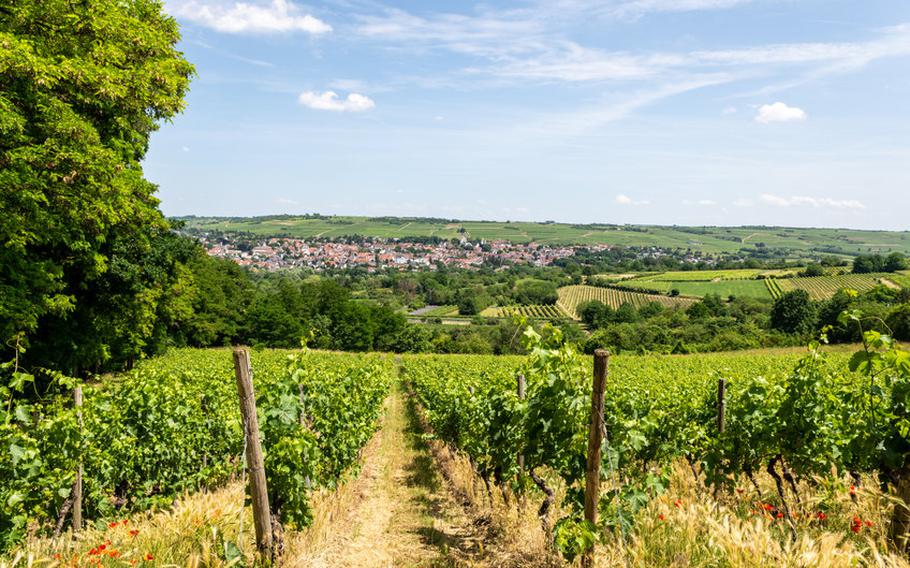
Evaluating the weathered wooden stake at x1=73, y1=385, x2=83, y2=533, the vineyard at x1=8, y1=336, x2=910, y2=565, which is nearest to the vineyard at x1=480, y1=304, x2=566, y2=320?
the vineyard at x1=8, y1=336, x2=910, y2=565

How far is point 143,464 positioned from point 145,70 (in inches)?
359

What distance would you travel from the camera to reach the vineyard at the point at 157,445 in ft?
16.3

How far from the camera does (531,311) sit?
9375 centimetres

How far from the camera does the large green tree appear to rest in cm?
917

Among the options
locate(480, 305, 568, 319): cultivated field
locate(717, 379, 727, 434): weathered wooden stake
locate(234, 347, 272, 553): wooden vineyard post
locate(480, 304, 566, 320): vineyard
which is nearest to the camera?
locate(234, 347, 272, 553): wooden vineyard post

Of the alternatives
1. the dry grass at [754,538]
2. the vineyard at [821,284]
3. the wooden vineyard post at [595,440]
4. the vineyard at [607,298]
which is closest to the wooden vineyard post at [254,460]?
the wooden vineyard post at [595,440]

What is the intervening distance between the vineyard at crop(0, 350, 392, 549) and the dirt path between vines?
0.72 meters

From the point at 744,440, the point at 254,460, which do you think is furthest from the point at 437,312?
the point at 254,460

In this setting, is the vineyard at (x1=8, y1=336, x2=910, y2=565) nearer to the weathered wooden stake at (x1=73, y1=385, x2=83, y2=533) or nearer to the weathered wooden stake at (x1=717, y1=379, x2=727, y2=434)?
→ the weathered wooden stake at (x1=717, y1=379, x2=727, y2=434)

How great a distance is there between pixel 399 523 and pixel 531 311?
87091mm

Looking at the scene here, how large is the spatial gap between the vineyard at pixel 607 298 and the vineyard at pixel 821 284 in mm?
15492

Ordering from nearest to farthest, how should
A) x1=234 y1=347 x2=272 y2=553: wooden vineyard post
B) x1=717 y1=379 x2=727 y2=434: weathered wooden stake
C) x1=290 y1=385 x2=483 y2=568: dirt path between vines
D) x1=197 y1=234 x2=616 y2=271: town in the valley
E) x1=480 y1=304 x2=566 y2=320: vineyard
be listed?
1. x1=234 y1=347 x2=272 y2=553: wooden vineyard post
2. x1=290 y1=385 x2=483 y2=568: dirt path between vines
3. x1=717 y1=379 x2=727 y2=434: weathered wooden stake
4. x1=480 y1=304 x2=566 y2=320: vineyard
5. x1=197 y1=234 x2=616 y2=271: town in the valley

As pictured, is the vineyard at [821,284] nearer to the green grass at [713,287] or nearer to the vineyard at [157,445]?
the green grass at [713,287]

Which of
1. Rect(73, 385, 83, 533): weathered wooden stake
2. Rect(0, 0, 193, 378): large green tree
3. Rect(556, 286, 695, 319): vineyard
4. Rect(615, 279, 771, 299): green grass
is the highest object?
Rect(0, 0, 193, 378): large green tree
